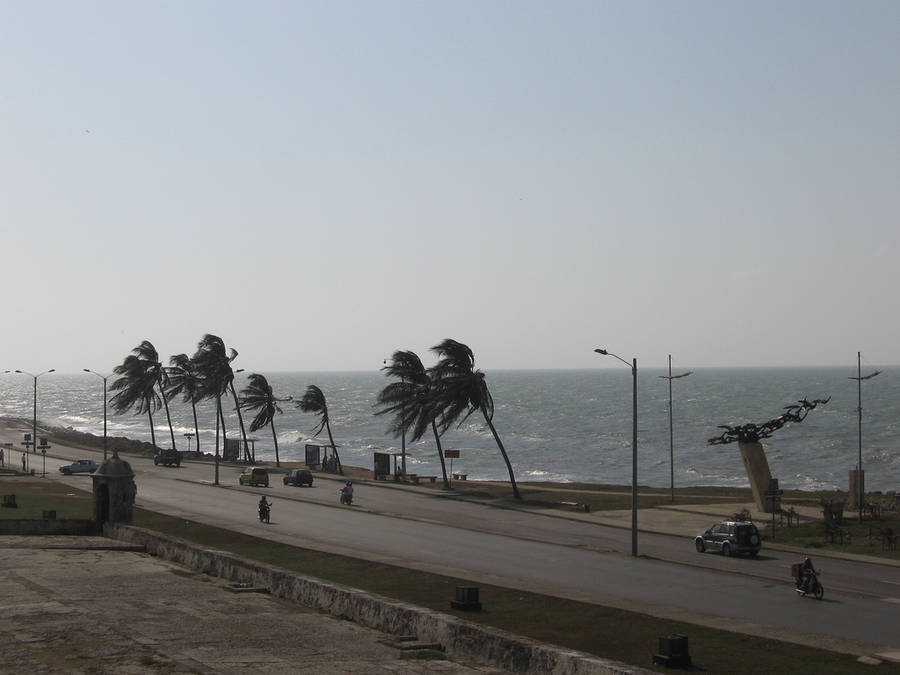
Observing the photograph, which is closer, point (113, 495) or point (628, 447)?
point (113, 495)

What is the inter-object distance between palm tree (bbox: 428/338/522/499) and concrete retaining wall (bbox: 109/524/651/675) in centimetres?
4024

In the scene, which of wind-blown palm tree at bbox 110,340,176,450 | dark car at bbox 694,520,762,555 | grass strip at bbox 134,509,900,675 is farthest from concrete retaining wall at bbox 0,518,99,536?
wind-blown palm tree at bbox 110,340,176,450

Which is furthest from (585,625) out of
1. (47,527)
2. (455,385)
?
(455,385)

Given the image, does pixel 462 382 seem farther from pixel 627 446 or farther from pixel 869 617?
pixel 627 446

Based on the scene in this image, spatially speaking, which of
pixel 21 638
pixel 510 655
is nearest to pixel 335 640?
pixel 510 655

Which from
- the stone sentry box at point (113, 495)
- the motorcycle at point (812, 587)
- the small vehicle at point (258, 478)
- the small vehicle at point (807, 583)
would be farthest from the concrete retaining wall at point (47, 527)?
the small vehicle at point (258, 478)

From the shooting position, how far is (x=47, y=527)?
125 ft

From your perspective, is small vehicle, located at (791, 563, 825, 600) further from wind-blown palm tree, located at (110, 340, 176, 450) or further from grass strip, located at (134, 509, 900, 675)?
wind-blown palm tree, located at (110, 340, 176, 450)

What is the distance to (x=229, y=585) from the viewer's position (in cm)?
2703

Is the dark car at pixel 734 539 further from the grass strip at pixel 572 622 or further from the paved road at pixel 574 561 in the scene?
the grass strip at pixel 572 622

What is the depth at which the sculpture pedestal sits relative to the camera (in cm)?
5463

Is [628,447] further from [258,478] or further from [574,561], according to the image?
[574,561]

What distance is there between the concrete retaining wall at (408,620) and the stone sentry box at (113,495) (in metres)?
7.58

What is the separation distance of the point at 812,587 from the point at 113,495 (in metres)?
23.8
